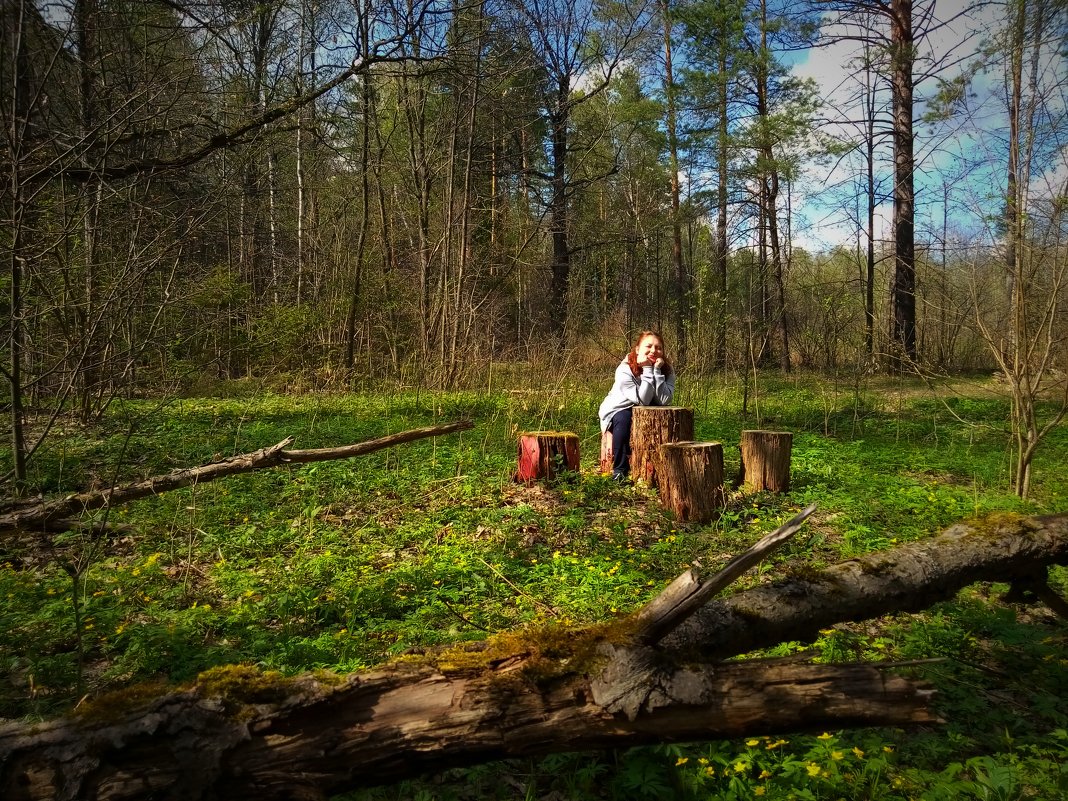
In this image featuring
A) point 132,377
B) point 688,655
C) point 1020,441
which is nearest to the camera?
point 688,655

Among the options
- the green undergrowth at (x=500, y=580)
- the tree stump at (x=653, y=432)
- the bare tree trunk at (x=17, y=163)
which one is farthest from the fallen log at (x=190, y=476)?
the tree stump at (x=653, y=432)

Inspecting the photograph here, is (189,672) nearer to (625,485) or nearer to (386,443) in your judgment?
(386,443)

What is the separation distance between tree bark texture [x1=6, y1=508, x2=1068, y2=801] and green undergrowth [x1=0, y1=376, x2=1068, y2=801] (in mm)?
238

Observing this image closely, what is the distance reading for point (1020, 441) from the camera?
5.58 metres

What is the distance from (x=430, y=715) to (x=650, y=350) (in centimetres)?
553

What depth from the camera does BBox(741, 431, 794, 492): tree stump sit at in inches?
236

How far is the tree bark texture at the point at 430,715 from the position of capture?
1.67 m

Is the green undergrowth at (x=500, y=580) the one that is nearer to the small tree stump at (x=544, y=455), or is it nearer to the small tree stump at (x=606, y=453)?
the small tree stump at (x=544, y=455)

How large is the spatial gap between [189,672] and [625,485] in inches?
168

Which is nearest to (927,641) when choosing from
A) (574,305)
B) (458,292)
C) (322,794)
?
(322,794)

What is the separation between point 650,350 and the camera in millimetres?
6930

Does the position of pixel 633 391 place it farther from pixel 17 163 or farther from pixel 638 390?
pixel 17 163

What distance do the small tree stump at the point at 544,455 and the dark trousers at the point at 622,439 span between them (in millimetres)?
576

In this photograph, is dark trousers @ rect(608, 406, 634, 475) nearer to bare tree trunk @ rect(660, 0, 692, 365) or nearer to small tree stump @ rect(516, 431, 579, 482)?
small tree stump @ rect(516, 431, 579, 482)
